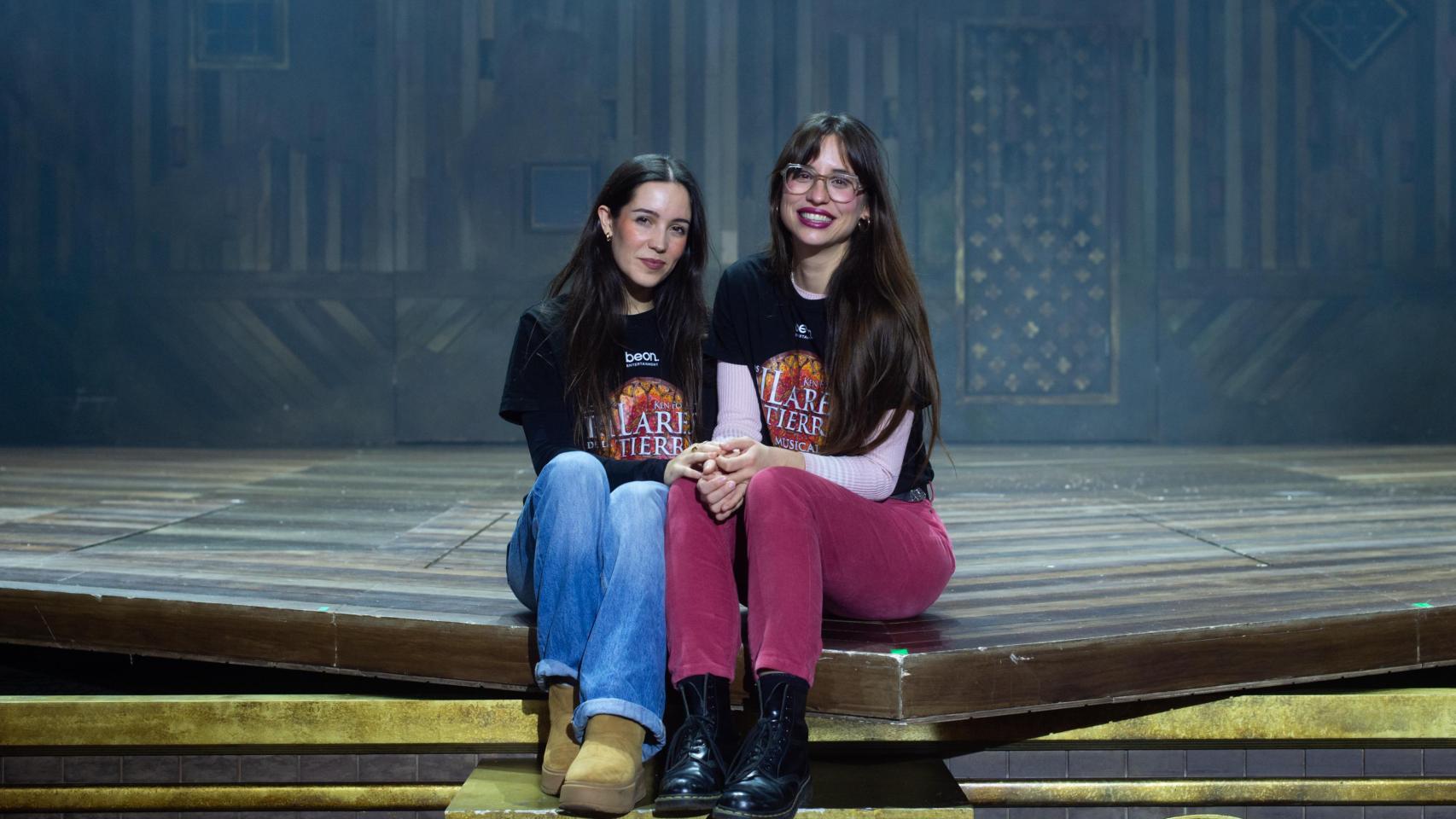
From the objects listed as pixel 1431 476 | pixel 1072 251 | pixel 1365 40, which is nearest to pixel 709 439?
pixel 1431 476

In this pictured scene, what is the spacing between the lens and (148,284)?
18.4 feet

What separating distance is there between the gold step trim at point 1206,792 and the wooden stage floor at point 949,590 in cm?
20

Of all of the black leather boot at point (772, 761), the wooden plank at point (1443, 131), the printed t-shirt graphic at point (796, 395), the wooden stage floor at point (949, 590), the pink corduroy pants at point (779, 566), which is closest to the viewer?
the black leather boot at point (772, 761)

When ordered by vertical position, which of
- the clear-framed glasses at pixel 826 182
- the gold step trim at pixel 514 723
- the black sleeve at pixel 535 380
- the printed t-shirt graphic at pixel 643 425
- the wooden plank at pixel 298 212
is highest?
the wooden plank at pixel 298 212

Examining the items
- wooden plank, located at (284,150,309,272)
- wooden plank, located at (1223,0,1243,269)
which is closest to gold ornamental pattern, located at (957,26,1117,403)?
wooden plank, located at (1223,0,1243,269)

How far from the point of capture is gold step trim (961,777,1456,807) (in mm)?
1968

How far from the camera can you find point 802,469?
1785mm

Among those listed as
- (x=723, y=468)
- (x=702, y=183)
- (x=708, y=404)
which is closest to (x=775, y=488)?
(x=723, y=468)

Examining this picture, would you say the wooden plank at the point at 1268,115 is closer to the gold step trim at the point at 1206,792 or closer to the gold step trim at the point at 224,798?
the gold step trim at the point at 1206,792

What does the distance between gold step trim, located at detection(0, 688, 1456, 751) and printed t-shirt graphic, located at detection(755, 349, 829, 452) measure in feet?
1.36

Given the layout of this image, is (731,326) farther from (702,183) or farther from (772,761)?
(702,183)

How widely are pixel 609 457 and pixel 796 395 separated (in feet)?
0.96

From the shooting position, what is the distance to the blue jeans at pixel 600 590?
1679 millimetres

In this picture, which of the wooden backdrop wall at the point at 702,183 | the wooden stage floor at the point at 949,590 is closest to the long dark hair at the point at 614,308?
the wooden stage floor at the point at 949,590
